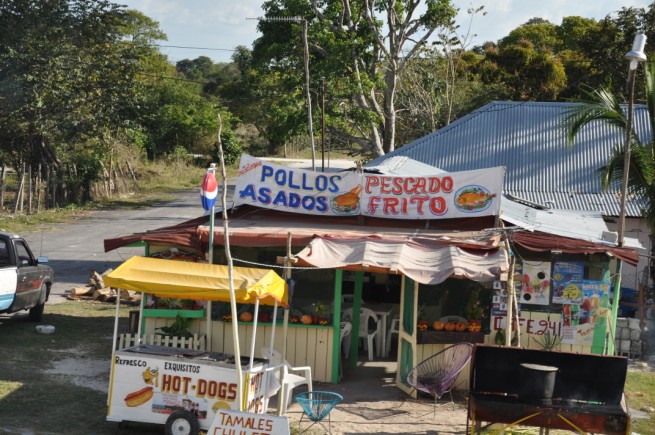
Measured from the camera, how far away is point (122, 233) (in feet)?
93.6

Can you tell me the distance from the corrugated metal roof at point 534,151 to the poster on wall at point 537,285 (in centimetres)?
860

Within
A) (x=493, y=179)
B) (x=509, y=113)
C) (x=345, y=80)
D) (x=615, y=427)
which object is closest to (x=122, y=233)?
(x=345, y=80)

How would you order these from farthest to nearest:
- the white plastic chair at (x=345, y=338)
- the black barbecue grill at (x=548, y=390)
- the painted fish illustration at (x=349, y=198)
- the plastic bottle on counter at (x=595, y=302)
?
the painted fish illustration at (x=349, y=198) < the white plastic chair at (x=345, y=338) < the plastic bottle on counter at (x=595, y=302) < the black barbecue grill at (x=548, y=390)

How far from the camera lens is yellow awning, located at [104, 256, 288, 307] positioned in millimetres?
9820

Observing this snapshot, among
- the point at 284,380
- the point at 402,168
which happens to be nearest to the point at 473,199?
the point at 402,168

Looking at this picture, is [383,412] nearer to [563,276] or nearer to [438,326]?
[438,326]

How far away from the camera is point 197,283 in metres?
9.94

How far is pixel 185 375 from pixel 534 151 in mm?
15628

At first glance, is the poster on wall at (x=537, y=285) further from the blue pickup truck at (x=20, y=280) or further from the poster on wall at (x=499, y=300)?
the blue pickup truck at (x=20, y=280)

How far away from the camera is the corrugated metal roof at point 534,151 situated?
21.6 m

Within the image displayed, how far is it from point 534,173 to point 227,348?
1224 centimetres

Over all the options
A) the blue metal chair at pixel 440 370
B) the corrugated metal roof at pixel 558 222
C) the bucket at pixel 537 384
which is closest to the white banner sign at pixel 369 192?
the corrugated metal roof at pixel 558 222

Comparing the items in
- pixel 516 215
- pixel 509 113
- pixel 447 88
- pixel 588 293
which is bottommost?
pixel 588 293

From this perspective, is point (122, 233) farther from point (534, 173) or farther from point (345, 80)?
point (534, 173)
